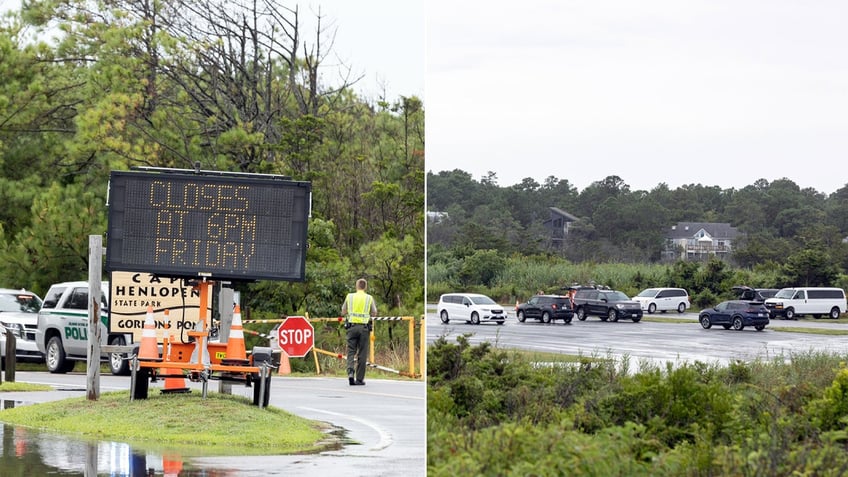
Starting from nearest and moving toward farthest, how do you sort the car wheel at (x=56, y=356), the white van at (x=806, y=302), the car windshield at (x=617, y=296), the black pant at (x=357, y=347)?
the black pant at (x=357, y=347)
the white van at (x=806, y=302)
the car windshield at (x=617, y=296)
the car wheel at (x=56, y=356)

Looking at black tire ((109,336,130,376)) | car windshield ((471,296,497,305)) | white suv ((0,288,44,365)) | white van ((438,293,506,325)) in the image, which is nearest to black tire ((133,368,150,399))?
white van ((438,293,506,325))

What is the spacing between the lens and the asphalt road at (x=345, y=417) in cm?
1258

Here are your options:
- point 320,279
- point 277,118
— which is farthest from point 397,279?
point 277,118

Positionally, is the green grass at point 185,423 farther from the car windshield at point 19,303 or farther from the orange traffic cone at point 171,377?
the car windshield at point 19,303

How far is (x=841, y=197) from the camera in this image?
2472cm

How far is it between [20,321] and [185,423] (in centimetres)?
1604

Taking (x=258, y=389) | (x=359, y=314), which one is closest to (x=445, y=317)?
(x=359, y=314)

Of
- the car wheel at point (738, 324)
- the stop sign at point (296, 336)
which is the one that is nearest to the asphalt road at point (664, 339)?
the car wheel at point (738, 324)

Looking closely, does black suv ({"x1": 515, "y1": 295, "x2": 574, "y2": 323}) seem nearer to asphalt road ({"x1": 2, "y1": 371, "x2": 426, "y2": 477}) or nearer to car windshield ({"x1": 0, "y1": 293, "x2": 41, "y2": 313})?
asphalt road ({"x1": 2, "y1": 371, "x2": 426, "y2": 477})

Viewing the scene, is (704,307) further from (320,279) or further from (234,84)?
(234,84)

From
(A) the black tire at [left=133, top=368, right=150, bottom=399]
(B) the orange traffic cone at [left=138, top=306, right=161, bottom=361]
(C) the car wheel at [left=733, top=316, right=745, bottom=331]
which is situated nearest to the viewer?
(A) the black tire at [left=133, top=368, right=150, bottom=399]

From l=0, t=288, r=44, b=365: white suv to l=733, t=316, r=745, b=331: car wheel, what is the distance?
46.6 ft

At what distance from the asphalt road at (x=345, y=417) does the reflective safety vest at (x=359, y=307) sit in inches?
44.4

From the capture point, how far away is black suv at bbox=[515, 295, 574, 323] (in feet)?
90.5
